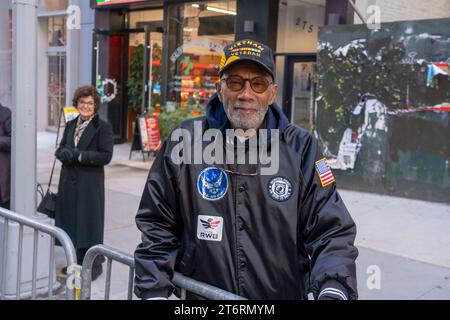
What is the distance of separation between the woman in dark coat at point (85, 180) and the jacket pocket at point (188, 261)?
9.61ft

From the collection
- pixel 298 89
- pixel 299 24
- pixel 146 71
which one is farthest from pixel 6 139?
pixel 146 71

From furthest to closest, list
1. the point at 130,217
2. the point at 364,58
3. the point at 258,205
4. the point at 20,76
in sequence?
the point at 364,58 < the point at 130,217 < the point at 20,76 < the point at 258,205

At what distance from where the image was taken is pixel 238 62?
2.29 metres

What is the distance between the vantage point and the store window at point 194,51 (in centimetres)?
1250

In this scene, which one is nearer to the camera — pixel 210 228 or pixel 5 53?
pixel 210 228

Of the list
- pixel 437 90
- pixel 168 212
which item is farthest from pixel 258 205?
pixel 437 90

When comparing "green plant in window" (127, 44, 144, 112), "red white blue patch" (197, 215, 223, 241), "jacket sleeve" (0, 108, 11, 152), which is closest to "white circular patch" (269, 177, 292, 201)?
"red white blue patch" (197, 215, 223, 241)

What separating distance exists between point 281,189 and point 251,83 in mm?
476

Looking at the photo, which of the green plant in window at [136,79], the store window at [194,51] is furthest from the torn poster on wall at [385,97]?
the green plant in window at [136,79]

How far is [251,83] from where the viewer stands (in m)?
2.33

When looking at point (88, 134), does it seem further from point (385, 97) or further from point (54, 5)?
point (54, 5)

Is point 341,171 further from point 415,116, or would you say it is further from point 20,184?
point 20,184

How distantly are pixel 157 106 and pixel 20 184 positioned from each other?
948 centimetres

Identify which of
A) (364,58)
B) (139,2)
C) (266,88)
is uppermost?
(139,2)
